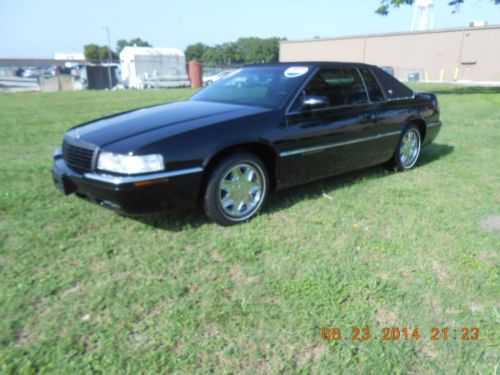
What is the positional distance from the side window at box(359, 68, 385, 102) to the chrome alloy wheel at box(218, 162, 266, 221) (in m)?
1.96

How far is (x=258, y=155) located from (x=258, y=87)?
3.02ft

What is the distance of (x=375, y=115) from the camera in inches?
188

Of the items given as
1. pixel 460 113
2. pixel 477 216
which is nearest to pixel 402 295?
pixel 477 216

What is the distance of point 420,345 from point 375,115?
3116 mm

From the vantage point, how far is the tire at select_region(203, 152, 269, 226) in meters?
3.48

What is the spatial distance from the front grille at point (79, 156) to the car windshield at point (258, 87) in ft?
5.17

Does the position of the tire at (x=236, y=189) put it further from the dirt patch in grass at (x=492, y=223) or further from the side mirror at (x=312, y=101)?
the dirt patch in grass at (x=492, y=223)

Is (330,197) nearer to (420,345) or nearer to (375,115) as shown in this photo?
(375,115)

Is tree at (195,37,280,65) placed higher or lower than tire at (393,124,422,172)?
higher

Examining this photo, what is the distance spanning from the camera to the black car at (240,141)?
3156 mm

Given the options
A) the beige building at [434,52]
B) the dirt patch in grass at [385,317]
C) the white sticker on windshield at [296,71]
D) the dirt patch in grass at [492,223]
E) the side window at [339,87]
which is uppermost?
the beige building at [434,52]

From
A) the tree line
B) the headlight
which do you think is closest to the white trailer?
the headlight

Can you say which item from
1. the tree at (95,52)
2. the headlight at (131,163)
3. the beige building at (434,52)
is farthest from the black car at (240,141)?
the tree at (95,52)
